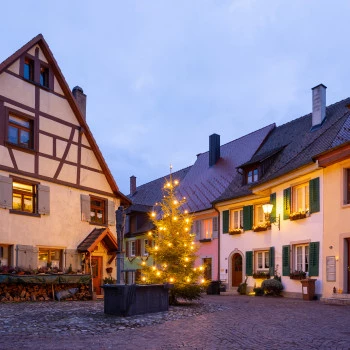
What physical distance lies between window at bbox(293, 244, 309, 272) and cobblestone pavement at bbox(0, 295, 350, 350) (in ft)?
22.6

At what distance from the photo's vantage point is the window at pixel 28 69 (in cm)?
2028

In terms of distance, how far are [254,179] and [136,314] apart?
1621cm

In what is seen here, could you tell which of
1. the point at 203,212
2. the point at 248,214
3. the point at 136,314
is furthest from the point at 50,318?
the point at 203,212

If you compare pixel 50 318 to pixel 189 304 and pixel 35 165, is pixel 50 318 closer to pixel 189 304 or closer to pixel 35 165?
pixel 189 304

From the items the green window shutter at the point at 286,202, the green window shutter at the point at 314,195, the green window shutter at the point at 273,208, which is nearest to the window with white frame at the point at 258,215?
the green window shutter at the point at 273,208

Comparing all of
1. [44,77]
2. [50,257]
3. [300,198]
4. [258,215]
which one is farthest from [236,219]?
[44,77]

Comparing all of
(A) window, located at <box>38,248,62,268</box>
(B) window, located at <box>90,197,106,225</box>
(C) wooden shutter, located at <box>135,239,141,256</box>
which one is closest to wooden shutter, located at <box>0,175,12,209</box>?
(A) window, located at <box>38,248,62,268</box>

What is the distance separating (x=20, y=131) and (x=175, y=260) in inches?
320

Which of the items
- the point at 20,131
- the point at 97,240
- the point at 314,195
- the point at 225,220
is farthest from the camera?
the point at 225,220

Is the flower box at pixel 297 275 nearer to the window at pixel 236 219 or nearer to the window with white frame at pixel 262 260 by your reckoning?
the window with white frame at pixel 262 260

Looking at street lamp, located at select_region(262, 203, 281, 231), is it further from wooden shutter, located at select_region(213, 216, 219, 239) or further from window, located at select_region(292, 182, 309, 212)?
wooden shutter, located at select_region(213, 216, 219, 239)

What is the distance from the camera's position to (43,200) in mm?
20172

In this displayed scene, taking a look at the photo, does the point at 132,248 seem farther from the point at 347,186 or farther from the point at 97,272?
the point at 347,186

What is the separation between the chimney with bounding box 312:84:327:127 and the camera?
25.5 meters
